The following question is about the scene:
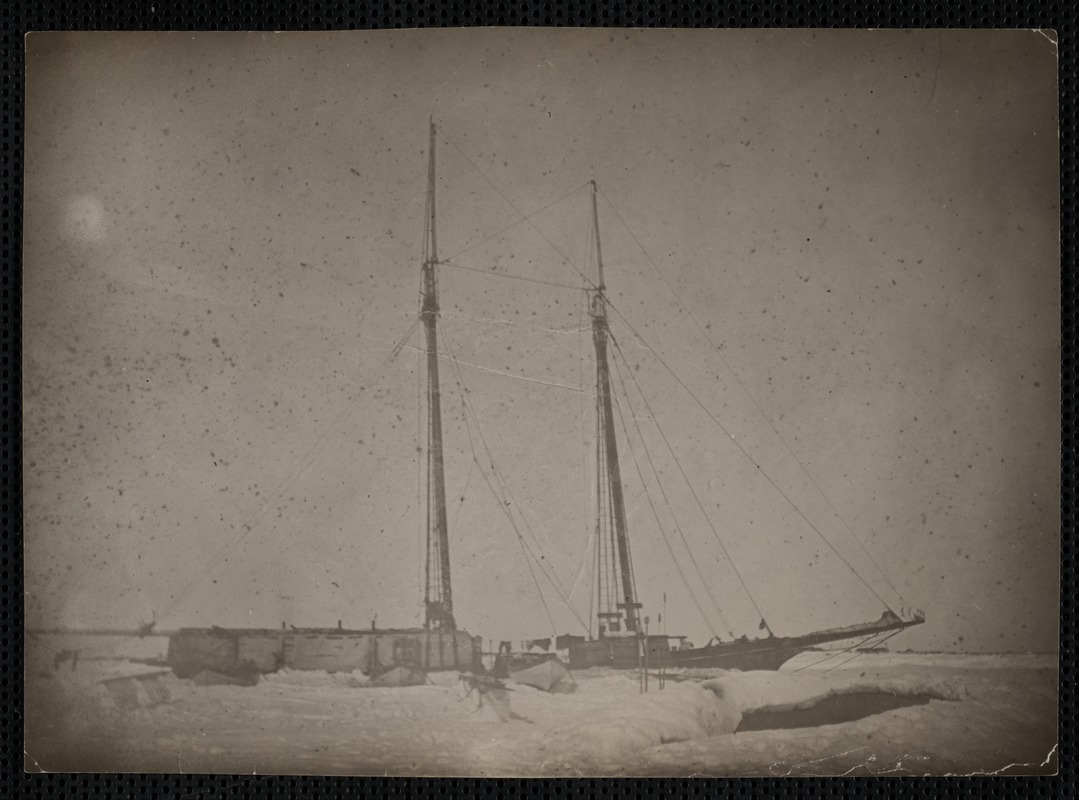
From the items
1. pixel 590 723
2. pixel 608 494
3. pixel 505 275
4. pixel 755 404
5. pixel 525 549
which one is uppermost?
pixel 505 275

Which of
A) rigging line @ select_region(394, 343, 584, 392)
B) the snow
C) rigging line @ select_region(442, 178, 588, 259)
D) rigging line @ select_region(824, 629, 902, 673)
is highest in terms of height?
rigging line @ select_region(442, 178, 588, 259)

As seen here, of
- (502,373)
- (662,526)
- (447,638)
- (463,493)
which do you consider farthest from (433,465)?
(662,526)

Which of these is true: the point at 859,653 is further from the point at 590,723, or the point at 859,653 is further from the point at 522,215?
the point at 522,215

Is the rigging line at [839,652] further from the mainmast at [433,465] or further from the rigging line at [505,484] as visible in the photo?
the mainmast at [433,465]

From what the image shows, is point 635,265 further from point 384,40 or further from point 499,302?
point 384,40

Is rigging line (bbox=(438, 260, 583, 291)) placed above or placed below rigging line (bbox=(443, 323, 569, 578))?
above

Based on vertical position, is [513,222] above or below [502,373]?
above

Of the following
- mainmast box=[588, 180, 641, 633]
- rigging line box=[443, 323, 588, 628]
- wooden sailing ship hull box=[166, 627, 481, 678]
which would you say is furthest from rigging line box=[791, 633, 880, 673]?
wooden sailing ship hull box=[166, 627, 481, 678]

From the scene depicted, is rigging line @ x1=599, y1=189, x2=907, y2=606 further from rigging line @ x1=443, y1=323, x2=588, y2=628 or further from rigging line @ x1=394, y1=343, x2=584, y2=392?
rigging line @ x1=443, y1=323, x2=588, y2=628

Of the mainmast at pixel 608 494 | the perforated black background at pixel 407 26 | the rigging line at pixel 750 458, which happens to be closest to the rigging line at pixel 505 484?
the mainmast at pixel 608 494
